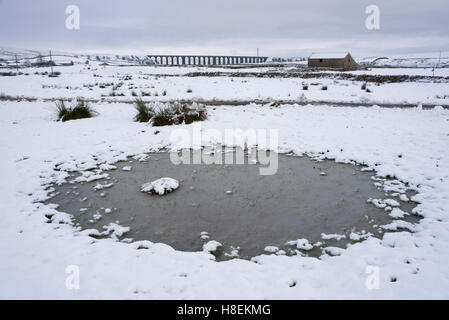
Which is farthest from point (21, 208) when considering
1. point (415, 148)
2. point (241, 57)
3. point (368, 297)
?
point (241, 57)

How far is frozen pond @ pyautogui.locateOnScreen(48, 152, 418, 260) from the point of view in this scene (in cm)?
427

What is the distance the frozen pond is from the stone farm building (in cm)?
5070

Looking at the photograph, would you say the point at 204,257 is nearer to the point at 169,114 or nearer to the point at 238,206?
the point at 238,206

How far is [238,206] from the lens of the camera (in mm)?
5176

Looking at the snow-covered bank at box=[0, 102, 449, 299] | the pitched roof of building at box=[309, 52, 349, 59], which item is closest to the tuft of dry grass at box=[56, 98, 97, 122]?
the snow-covered bank at box=[0, 102, 449, 299]

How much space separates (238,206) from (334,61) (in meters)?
55.8

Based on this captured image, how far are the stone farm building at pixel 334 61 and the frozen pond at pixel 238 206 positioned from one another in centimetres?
5070

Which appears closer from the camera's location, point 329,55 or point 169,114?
point 169,114

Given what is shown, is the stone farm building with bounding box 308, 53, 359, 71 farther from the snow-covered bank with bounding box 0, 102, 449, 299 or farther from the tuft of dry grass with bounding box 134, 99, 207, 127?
the snow-covered bank with bounding box 0, 102, 449, 299

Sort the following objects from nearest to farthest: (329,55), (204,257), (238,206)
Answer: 1. (204,257)
2. (238,206)
3. (329,55)

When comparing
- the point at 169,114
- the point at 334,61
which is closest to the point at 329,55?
the point at 334,61

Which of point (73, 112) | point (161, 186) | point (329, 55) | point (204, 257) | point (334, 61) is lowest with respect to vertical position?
point (204, 257)

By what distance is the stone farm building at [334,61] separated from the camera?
5212 centimetres
